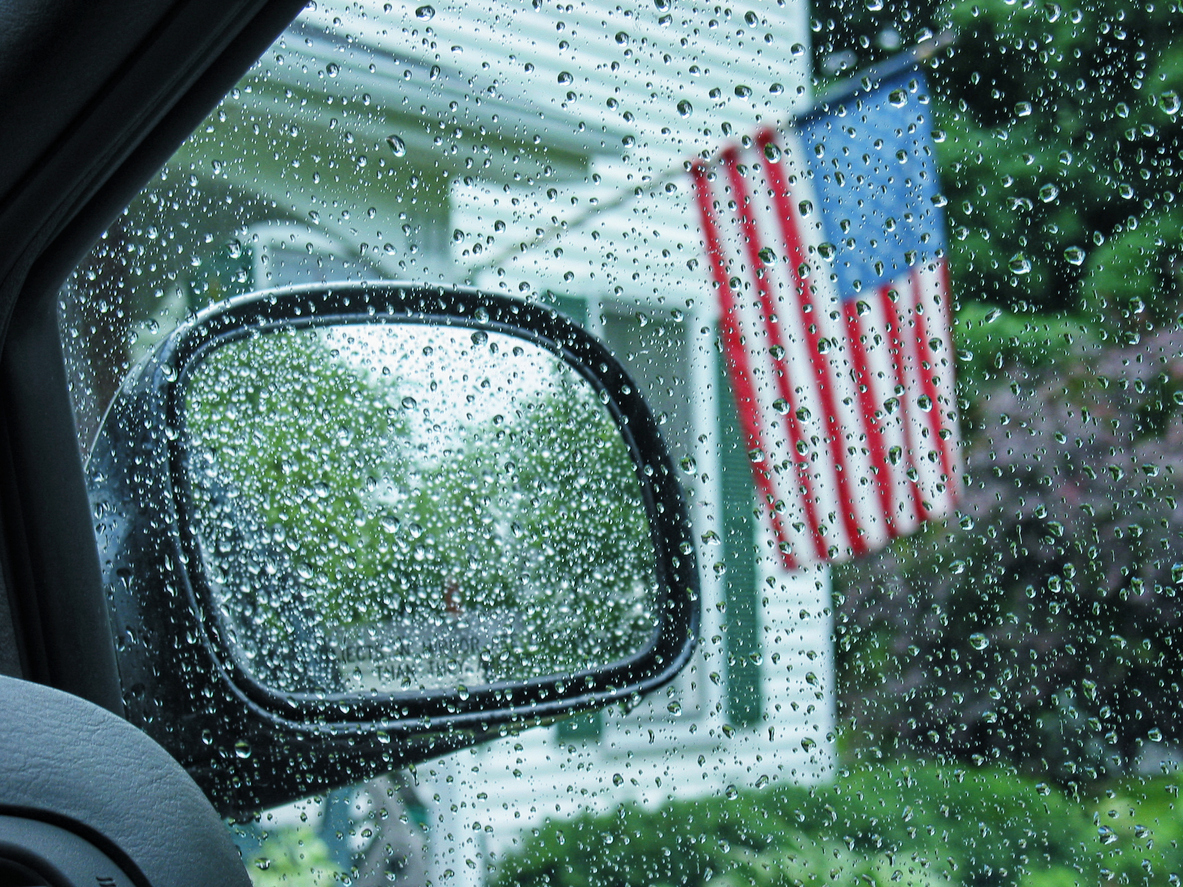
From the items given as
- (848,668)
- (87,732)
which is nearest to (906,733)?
(848,668)

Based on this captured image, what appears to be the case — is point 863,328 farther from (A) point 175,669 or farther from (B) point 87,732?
(B) point 87,732

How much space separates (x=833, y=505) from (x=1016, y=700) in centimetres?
35

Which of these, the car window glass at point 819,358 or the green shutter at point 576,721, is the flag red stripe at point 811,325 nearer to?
the car window glass at point 819,358

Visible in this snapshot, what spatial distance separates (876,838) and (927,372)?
2.00 feet

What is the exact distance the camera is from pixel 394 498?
1158 mm

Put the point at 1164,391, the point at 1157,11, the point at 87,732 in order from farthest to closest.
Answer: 1. the point at 1164,391
2. the point at 1157,11
3. the point at 87,732

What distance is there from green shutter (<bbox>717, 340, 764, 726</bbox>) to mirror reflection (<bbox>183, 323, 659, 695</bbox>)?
11cm

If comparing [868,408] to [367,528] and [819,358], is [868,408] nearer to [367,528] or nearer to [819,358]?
[819,358]

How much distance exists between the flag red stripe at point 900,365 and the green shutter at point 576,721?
43 centimetres

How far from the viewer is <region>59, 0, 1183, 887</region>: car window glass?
1.17m

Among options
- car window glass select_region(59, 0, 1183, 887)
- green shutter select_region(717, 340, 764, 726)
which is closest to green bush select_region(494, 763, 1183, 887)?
car window glass select_region(59, 0, 1183, 887)

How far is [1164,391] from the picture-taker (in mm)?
1382

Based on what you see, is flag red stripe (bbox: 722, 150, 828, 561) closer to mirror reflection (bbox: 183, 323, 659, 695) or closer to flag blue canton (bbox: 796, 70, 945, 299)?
flag blue canton (bbox: 796, 70, 945, 299)

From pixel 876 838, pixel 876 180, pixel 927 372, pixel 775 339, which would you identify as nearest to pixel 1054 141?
pixel 876 180
